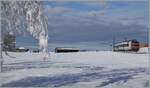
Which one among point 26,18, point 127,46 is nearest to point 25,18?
point 26,18

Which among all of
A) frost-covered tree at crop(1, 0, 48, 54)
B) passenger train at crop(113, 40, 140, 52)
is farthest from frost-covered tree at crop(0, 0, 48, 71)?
passenger train at crop(113, 40, 140, 52)

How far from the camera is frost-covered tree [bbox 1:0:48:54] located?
12.9 meters

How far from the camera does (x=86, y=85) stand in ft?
44.0

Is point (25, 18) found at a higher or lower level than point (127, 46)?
higher

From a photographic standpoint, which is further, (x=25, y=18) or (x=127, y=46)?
(x=127, y=46)

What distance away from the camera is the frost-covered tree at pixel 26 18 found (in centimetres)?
1292

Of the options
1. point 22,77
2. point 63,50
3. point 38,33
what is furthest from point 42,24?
point 63,50

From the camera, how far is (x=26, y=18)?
13523 mm

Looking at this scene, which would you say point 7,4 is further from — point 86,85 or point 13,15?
point 86,85

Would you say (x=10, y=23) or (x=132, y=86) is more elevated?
(x=10, y=23)

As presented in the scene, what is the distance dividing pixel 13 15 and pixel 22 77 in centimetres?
319

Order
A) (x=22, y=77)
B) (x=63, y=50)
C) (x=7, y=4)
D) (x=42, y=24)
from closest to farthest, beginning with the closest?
(x=7, y=4)
(x=42, y=24)
(x=22, y=77)
(x=63, y=50)

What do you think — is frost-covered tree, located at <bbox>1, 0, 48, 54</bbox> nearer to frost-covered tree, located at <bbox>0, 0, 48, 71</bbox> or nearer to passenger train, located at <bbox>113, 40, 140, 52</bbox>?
frost-covered tree, located at <bbox>0, 0, 48, 71</bbox>

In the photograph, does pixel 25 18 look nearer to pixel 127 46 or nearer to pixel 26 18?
pixel 26 18
